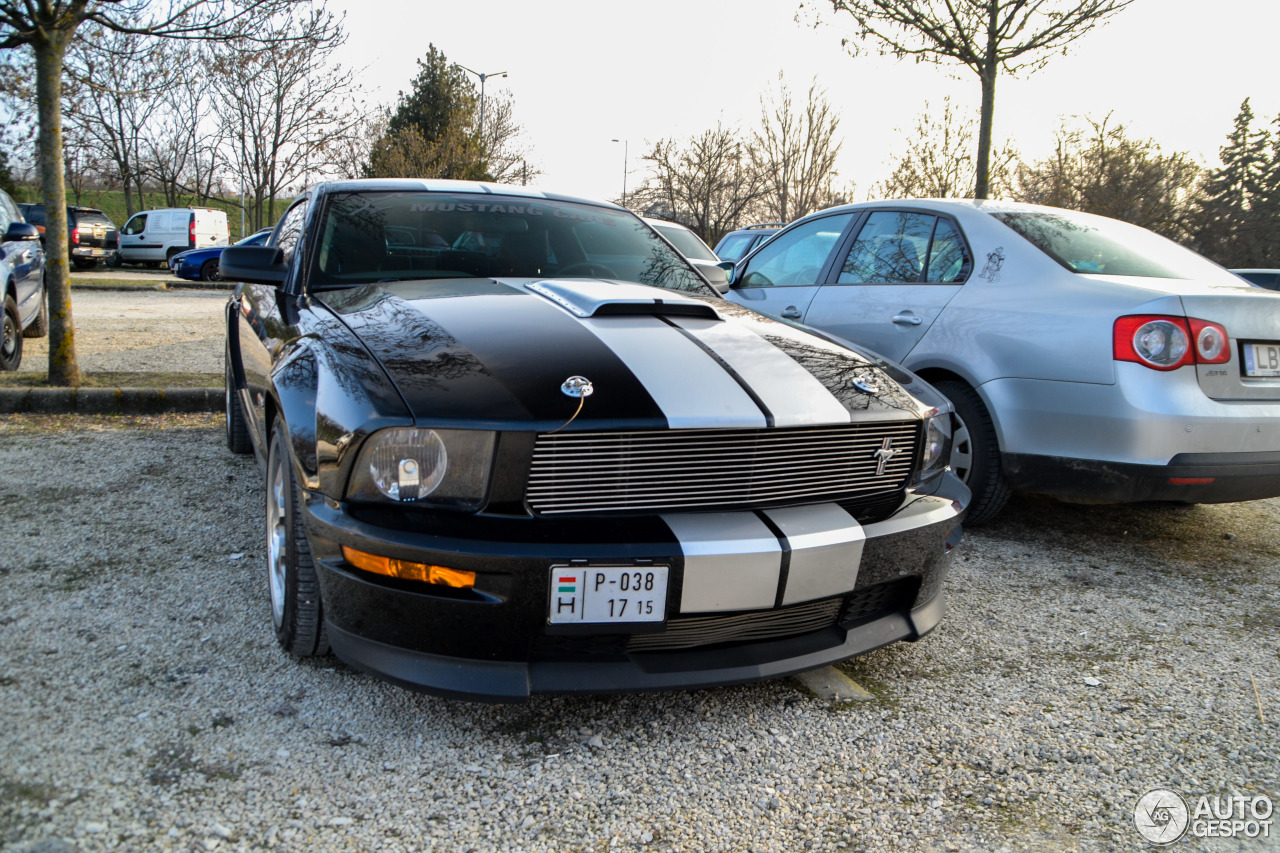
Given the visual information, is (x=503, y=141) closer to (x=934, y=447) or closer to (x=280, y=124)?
(x=280, y=124)

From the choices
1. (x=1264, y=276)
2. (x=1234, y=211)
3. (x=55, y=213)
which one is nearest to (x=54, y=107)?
(x=55, y=213)

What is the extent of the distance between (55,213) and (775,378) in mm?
5614

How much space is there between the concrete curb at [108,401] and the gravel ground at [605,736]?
2594 mm

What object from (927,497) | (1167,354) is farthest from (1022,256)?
(927,497)

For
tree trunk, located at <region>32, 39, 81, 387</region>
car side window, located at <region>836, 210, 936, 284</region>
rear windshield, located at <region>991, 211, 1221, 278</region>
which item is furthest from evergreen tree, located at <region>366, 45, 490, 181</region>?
rear windshield, located at <region>991, 211, 1221, 278</region>

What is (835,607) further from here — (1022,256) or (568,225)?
(1022,256)

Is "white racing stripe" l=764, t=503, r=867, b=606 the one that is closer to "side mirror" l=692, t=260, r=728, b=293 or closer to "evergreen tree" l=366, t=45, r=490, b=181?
"side mirror" l=692, t=260, r=728, b=293

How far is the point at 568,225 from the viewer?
3.47 metres

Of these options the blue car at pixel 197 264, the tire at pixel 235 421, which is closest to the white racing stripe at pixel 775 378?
the tire at pixel 235 421

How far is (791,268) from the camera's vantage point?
5105 mm

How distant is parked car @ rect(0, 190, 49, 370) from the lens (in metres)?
6.67

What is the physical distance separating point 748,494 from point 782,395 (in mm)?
266

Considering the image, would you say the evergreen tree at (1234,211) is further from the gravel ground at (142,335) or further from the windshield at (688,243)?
the gravel ground at (142,335)

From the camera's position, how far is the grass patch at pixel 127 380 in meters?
5.86
